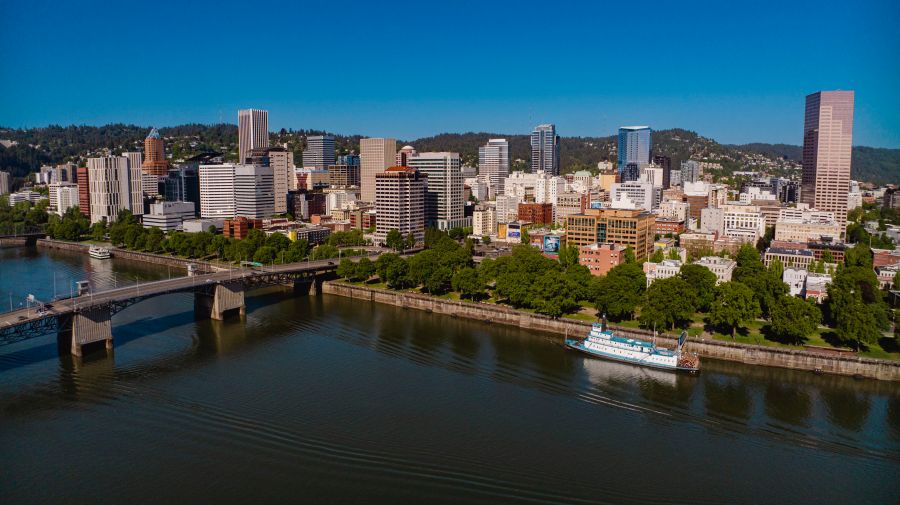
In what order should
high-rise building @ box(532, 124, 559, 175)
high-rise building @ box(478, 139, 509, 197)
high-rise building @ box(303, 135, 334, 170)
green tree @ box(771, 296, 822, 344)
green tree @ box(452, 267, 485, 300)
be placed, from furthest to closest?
high-rise building @ box(532, 124, 559, 175), high-rise building @ box(303, 135, 334, 170), high-rise building @ box(478, 139, 509, 197), green tree @ box(452, 267, 485, 300), green tree @ box(771, 296, 822, 344)

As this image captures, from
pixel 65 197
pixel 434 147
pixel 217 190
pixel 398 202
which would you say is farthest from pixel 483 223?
pixel 434 147

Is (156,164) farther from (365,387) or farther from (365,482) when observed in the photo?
(365,482)

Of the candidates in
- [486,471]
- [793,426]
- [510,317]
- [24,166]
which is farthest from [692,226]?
[24,166]

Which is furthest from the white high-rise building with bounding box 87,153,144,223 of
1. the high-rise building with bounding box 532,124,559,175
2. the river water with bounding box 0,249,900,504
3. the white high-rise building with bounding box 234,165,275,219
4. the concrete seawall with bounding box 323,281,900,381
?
the high-rise building with bounding box 532,124,559,175

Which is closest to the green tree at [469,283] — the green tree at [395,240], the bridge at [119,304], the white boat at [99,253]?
the bridge at [119,304]

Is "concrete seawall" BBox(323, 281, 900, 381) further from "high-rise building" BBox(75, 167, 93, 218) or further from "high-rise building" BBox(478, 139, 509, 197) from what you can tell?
"high-rise building" BBox(478, 139, 509, 197)
